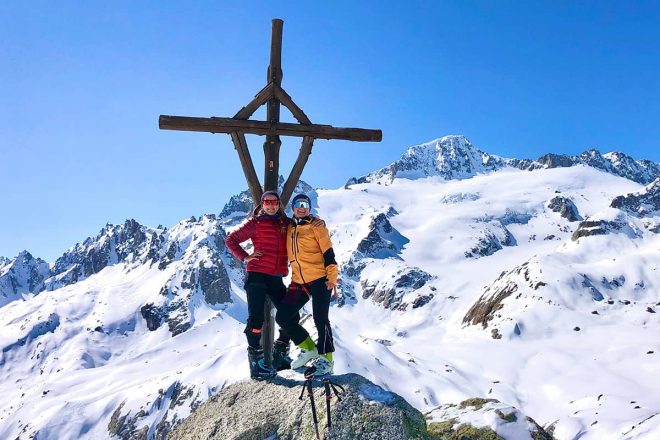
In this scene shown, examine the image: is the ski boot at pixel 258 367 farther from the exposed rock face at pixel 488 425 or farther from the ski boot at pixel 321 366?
the exposed rock face at pixel 488 425

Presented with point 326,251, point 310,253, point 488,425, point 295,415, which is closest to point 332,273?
point 326,251

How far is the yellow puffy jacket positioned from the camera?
321 inches

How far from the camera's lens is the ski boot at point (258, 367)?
8.83 metres

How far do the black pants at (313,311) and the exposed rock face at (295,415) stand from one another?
683 millimetres

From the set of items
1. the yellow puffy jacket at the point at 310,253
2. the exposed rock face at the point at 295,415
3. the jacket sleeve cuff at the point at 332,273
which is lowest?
the exposed rock face at the point at 295,415

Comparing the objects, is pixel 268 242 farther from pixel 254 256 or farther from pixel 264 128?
pixel 264 128

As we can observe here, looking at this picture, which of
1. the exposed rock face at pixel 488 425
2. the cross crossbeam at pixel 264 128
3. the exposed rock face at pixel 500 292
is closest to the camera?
the exposed rock face at pixel 488 425

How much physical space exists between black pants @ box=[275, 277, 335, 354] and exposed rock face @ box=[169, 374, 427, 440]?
68 centimetres

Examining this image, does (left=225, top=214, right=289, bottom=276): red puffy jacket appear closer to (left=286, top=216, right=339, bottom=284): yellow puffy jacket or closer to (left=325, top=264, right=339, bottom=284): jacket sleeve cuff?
(left=286, top=216, right=339, bottom=284): yellow puffy jacket

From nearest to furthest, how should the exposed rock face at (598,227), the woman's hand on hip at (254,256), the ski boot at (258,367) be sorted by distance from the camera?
the woman's hand on hip at (254,256)
the ski boot at (258,367)
the exposed rock face at (598,227)

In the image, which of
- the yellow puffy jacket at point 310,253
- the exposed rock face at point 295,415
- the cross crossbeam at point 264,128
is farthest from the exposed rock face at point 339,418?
the cross crossbeam at point 264,128

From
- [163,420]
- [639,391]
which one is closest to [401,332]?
[163,420]

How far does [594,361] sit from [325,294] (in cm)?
9976

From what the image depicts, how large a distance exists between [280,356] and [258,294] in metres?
1.41
